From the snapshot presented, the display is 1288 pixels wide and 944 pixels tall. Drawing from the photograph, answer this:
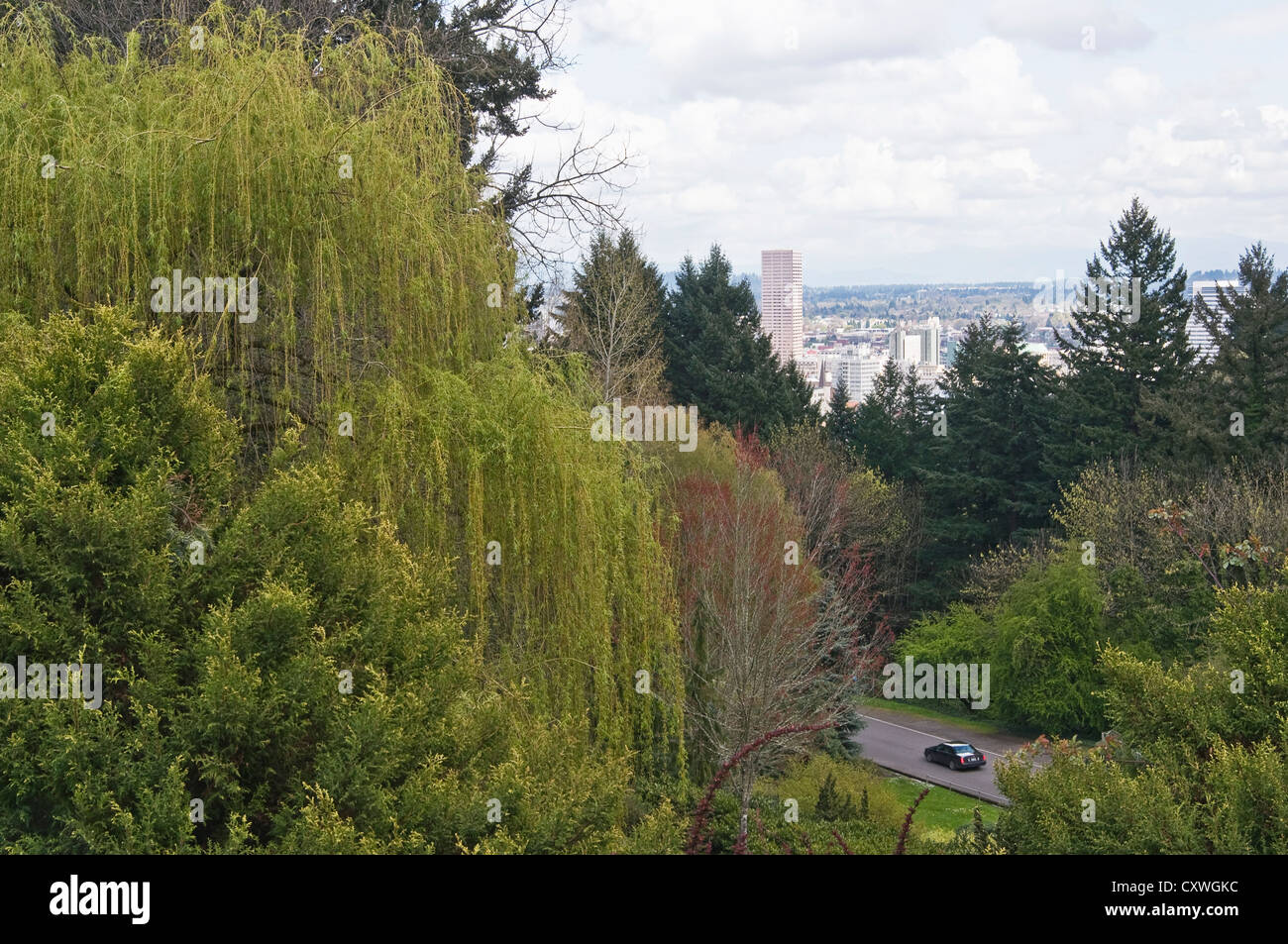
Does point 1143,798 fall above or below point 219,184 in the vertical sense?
below

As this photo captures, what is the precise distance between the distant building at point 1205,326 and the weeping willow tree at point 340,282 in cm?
3481

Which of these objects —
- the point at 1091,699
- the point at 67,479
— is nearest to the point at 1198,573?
the point at 1091,699

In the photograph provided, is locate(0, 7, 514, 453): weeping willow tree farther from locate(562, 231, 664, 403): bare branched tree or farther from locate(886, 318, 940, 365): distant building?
locate(886, 318, 940, 365): distant building

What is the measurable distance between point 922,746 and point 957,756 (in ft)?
12.4

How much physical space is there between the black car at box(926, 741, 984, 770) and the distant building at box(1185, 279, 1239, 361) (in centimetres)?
1712

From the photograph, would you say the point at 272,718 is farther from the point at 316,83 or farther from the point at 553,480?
the point at 316,83

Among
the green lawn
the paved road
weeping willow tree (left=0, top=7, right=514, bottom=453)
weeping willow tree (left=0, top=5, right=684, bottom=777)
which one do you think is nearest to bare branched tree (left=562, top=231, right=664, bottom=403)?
the paved road

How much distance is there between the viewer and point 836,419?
52281 mm

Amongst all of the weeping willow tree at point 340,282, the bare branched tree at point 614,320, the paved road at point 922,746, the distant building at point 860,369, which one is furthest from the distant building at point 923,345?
the weeping willow tree at point 340,282

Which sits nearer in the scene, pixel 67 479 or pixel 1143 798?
pixel 67 479

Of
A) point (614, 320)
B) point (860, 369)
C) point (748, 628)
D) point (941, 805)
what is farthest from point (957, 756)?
point (860, 369)

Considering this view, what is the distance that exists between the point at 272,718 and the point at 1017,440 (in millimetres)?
40436

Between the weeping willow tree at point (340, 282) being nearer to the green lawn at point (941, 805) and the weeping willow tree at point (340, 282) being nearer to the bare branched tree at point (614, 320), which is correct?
the bare branched tree at point (614, 320)

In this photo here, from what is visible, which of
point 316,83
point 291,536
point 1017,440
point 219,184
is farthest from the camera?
point 1017,440
